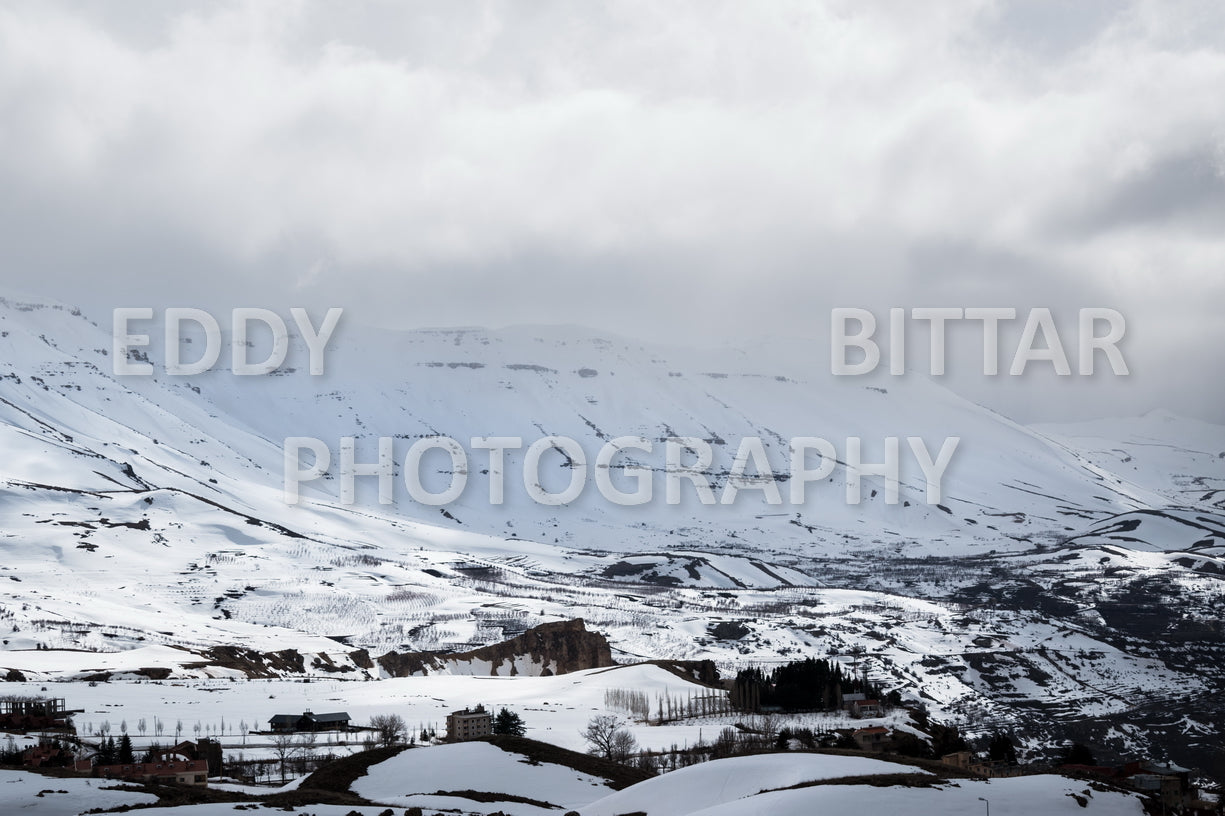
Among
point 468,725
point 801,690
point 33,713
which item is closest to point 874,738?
point 801,690

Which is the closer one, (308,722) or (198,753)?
(198,753)

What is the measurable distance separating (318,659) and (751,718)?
209 ft

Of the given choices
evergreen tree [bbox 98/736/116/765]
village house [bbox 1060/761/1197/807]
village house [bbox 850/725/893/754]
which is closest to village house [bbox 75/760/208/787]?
evergreen tree [bbox 98/736/116/765]

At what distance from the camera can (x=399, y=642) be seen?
18038 cm

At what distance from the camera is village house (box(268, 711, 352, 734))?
9801 cm

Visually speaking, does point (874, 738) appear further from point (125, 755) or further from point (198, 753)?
point (125, 755)

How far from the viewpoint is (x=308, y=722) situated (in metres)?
98.2

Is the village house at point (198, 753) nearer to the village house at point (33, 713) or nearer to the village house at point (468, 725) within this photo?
the village house at point (33, 713)

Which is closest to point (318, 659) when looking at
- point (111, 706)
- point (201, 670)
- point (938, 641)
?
point (201, 670)

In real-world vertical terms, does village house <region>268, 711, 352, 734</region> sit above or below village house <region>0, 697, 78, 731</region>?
below

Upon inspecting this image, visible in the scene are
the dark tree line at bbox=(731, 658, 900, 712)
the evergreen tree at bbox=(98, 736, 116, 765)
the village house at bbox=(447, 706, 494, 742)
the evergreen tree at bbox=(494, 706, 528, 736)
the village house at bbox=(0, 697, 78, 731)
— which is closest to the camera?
the evergreen tree at bbox=(98, 736, 116, 765)

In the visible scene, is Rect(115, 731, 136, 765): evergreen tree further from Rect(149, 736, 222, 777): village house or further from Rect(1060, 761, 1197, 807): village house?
Rect(1060, 761, 1197, 807): village house

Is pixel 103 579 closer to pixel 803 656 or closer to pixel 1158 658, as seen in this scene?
pixel 803 656

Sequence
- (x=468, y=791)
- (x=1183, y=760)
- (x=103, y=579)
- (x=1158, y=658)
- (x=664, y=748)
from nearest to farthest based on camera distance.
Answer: (x=468, y=791) → (x=664, y=748) → (x=1183, y=760) → (x=1158, y=658) → (x=103, y=579)
